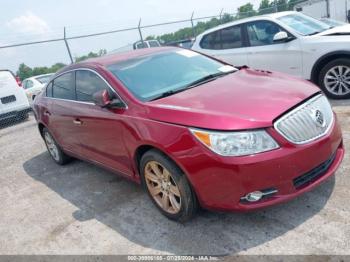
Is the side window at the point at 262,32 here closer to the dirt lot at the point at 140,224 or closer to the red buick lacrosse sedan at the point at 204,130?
the dirt lot at the point at 140,224

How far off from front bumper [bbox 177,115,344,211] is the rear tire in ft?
10.7

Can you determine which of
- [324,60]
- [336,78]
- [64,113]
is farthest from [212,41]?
[64,113]

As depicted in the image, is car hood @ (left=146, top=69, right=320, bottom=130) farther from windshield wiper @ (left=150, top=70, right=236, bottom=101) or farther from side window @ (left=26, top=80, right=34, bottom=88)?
side window @ (left=26, top=80, right=34, bottom=88)

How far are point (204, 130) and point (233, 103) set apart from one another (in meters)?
0.43

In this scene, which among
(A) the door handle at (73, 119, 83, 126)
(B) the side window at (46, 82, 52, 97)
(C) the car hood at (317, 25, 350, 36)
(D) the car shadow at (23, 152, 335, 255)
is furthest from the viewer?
(C) the car hood at (317, 25, 350, 36)

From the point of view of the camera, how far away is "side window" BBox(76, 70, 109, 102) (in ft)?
13.5

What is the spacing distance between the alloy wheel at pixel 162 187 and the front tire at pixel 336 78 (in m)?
4.14

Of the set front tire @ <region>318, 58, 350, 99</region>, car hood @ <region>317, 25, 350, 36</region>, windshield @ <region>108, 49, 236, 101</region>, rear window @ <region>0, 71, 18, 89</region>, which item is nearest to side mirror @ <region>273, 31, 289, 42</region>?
car hood @ <region>317, 25, 350, 36</region>

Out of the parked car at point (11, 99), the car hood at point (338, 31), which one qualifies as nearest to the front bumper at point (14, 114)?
the parked car at point (11, 99)

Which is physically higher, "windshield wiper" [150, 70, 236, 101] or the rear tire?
"windshield wiper" [150, 70, 236, 101]

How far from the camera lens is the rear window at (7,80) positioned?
401 inches

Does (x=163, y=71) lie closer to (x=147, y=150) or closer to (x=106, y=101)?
(x=106, y=101)

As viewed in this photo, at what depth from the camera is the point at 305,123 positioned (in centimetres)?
298

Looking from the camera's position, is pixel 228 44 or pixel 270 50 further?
pixel 228 44
